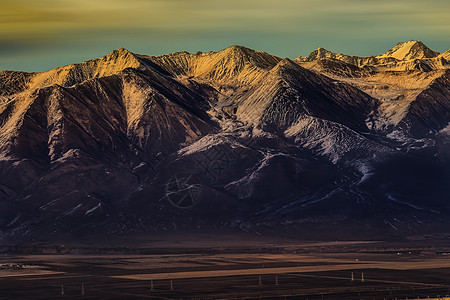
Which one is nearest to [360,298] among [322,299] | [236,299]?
[322,299]

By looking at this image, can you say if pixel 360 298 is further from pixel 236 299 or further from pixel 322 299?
pixel 236 299

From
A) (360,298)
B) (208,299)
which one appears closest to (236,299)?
(208,299)

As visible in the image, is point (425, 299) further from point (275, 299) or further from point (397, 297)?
point (275, 299)

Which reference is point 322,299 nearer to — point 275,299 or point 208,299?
point 275,299

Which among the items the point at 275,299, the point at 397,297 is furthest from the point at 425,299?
the point at 275,299

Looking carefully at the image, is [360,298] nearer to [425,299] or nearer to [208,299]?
[425,299]

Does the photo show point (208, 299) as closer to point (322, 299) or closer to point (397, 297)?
point (322, 299)
